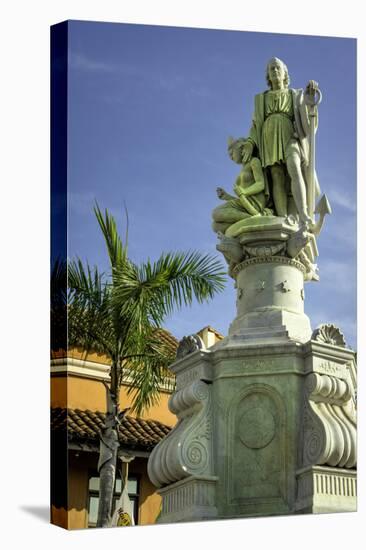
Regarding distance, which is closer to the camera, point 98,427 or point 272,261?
point 272,261

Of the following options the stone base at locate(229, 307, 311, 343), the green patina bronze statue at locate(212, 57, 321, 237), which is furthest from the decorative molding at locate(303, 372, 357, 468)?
the green patina bronze statue at locate(212, 57, 321, 237)

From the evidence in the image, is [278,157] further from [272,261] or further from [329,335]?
[329,335]

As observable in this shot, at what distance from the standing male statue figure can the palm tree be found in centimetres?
150

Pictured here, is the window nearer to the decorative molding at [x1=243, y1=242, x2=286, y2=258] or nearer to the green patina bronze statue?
the decorative molding at [x1=243, y1=242, x2=286, y2=258]

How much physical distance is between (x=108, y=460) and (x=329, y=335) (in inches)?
120

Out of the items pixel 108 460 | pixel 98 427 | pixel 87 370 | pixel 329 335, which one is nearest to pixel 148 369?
pixel 98 427

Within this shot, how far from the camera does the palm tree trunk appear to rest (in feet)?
71.4

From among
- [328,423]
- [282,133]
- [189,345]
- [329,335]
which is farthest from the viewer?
[282,133]

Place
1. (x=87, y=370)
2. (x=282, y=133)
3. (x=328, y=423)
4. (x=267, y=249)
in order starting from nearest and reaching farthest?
(x=328, y=423) < (x=267, y=249) < (x=87, y=370) < (x=282, y=133)

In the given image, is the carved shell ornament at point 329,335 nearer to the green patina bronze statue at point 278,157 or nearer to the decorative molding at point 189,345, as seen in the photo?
the decorative molding at point 189,345

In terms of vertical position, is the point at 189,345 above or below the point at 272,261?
below

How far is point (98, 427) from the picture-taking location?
22.7 meters

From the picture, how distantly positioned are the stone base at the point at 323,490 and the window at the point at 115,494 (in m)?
2.16

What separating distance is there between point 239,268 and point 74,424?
2809mm
